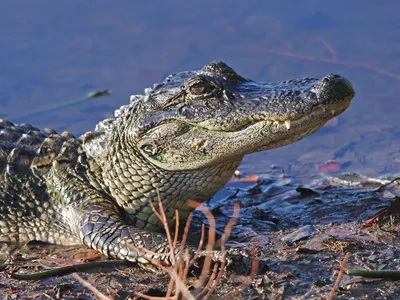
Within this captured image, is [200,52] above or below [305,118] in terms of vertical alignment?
above

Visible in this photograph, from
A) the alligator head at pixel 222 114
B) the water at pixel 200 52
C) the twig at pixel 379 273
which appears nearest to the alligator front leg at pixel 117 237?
the alligator head at pixel 222 114

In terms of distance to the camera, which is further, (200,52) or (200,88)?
(200,52)

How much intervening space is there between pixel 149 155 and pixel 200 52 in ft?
17.3

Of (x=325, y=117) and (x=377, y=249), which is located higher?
(x=325, y=117)

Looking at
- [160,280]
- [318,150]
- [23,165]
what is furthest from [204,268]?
[318,150]

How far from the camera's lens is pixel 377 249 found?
4.93 metres

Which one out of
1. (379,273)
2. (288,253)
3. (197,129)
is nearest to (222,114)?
(197,129)

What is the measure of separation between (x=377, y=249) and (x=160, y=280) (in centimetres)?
131

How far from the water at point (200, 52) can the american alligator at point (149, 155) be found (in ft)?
8.89

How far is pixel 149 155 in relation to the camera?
5.61 meters

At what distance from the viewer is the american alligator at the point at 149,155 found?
5.13 m

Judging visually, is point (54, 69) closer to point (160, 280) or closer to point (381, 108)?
point (381, 108)

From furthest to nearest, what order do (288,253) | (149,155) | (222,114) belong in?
(149,155)
(222,114)
(288,253)

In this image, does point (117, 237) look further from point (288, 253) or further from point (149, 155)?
point (288, 253)
